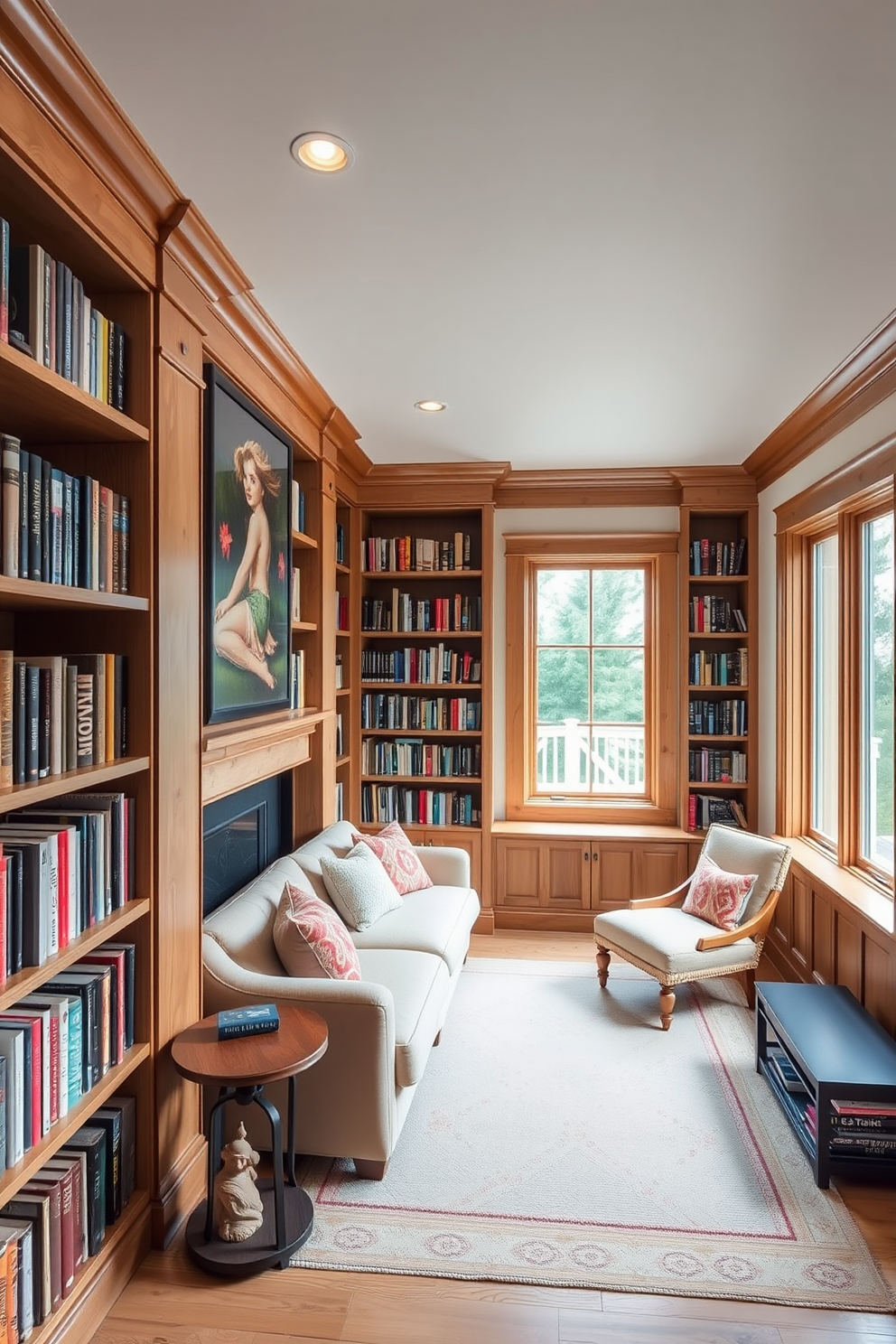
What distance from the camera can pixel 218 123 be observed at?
5.85 ft

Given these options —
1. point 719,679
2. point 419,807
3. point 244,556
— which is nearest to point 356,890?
point 244,556

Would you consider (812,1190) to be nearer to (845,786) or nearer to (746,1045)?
(746,1045)

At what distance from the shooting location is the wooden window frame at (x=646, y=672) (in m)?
5.06

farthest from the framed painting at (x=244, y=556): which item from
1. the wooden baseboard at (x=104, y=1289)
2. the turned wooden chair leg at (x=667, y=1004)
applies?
the turned wooden chair leg at (x=667, y=1004)

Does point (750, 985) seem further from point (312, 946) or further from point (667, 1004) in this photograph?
point (312, 946)

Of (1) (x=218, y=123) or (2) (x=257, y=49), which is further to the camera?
(1) (x=218, y=123)

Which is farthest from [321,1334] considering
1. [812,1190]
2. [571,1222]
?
[812,1190]

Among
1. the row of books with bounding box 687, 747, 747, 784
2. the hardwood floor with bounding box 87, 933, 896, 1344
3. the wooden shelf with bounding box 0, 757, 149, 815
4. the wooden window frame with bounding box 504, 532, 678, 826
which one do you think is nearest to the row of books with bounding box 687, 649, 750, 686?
the wooden window frame with bounding box 504, 532, 678, 826

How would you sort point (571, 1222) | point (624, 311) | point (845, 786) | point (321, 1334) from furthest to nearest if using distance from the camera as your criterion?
1. point (845, 786)
2. point (624, 311)
3. point (571, 1222)
4. point (321, 1334)

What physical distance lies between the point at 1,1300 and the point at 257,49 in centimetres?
243

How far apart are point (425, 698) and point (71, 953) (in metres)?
3.59

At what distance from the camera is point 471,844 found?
16.4 feet

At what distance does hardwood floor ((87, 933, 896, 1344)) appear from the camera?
75.3 inches

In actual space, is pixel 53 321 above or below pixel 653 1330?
above
